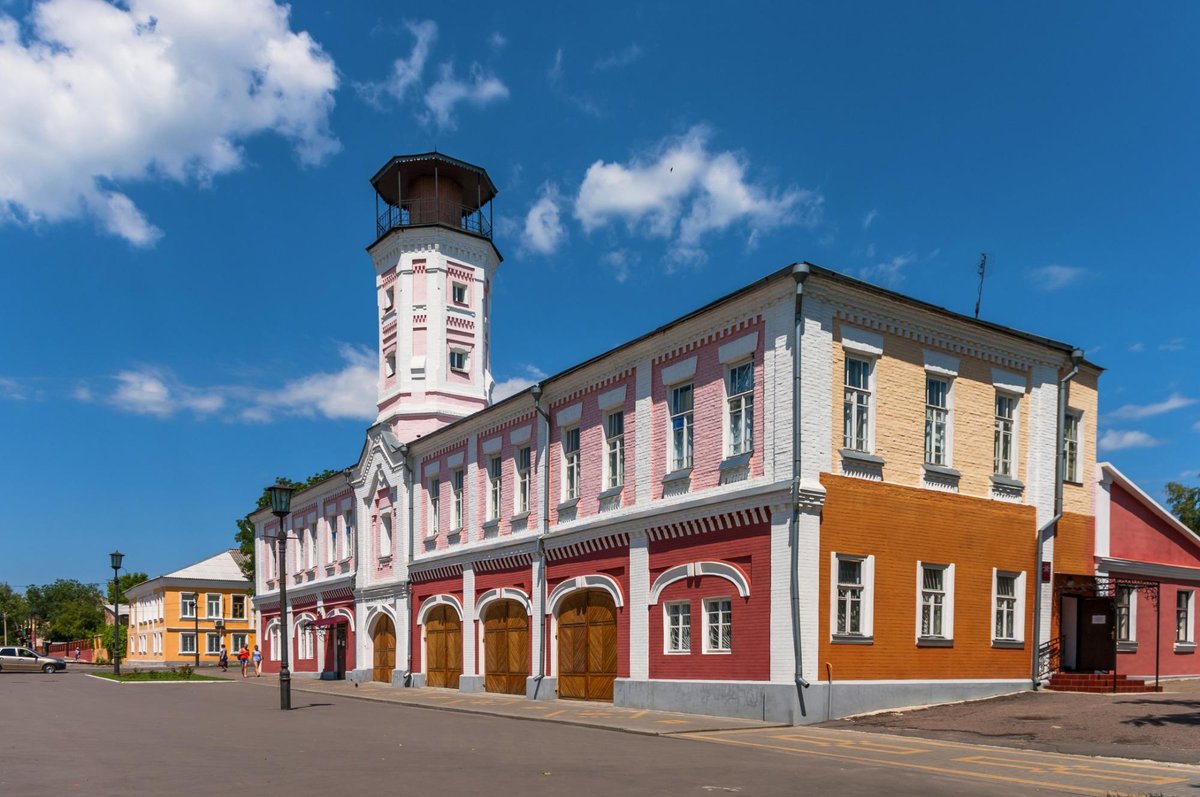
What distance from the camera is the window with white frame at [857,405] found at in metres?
18.9

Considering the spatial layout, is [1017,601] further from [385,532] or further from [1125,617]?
[385,532]

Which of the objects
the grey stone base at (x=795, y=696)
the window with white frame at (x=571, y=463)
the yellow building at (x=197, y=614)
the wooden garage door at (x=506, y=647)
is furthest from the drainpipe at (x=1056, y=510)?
the yellow building at (x=197, y=614)

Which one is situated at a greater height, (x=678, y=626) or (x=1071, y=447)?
(x=1071, y=447)

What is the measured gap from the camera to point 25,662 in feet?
171

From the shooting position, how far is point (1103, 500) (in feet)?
76.1

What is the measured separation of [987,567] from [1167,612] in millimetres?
7228

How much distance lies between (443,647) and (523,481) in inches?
276

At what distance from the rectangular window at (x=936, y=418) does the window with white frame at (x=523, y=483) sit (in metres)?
11.2

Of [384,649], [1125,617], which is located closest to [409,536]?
[384,649]

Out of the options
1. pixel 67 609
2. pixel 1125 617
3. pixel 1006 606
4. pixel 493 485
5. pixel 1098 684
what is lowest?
pixel 67 609

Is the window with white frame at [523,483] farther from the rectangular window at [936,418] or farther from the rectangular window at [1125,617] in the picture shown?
the rectangular window at [1125,617]

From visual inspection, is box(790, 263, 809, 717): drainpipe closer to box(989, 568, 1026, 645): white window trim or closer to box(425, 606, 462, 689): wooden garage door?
box(989, 568, 1026, 645): white window trim

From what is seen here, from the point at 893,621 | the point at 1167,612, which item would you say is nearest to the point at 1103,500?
the point at 1167,612

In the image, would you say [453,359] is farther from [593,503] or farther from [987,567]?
[987,567]
